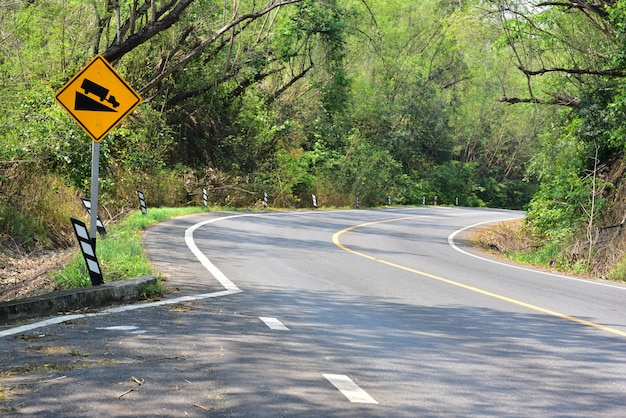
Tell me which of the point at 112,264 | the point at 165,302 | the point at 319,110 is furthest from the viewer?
the point at 319,110

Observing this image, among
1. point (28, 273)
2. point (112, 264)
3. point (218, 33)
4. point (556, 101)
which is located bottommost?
point (28, 273)

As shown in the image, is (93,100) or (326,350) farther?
(93,100)

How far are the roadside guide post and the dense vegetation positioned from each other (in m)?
7.88

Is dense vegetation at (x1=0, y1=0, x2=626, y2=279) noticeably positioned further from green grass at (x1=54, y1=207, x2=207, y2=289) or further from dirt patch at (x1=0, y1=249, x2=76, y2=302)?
green grass at (x1=54, y1=207, x2=207, y2=289)

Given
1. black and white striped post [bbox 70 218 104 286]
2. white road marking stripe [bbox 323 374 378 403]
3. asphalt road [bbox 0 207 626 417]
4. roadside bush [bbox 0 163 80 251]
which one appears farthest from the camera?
roadside bush [bbox 0 163 80 251]

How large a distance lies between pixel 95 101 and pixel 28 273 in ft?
16.8

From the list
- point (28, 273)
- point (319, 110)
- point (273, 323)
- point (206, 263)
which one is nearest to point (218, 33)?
point (28, 273)

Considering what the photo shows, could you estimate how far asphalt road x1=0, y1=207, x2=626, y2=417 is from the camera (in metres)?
5.12

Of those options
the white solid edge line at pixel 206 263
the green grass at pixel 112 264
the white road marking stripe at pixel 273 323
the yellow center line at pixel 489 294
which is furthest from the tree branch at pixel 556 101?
the white road marking stripe at pixel 273 323

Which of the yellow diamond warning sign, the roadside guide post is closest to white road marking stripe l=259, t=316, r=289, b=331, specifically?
the roadside guide post

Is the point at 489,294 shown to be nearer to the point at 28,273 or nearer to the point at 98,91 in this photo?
the point at 98,91

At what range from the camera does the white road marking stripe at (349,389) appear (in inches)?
206

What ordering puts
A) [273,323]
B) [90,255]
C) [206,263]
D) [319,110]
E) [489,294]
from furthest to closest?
[319,110] < [206,263] < [489,294] < [90,255] < [273,323]

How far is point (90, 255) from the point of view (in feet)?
32.5
